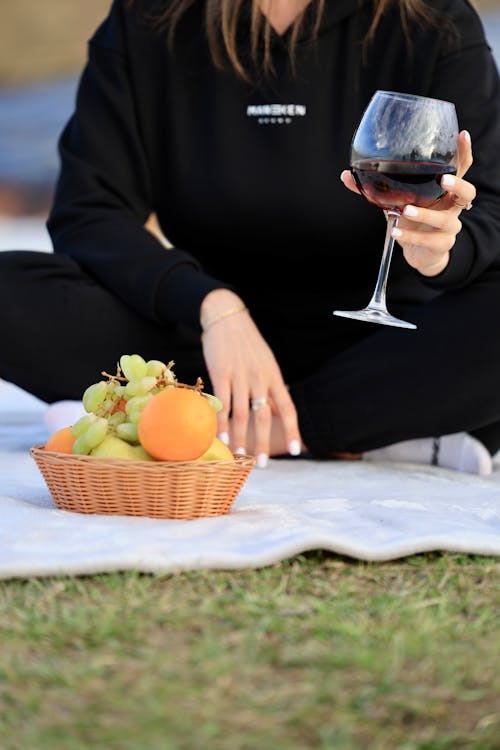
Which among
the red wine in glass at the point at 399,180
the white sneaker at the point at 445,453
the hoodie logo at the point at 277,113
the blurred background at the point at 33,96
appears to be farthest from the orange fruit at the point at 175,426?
the blurred background at the point at 33,96

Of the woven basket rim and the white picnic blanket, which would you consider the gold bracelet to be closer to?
the white picnic blanket

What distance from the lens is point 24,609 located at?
1.17 metres

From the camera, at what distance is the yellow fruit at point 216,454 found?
1.59 m

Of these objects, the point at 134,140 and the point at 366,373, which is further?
the point at 134,140

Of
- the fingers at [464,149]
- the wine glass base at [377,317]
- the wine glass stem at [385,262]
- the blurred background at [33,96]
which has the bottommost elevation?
the blurred background at [33,96]

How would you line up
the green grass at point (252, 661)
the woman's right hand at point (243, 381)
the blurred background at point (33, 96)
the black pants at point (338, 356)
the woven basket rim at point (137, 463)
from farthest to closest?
the blurred background at point (33, 96), the black pants at point (338, 356), the woman's right hand at point (243, 381), the woven basket rim at point (137, 463), the green grass at point (252, 661)

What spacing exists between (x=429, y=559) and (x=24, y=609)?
544 millimetres

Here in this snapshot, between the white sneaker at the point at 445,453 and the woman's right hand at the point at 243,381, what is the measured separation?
13.3 inches

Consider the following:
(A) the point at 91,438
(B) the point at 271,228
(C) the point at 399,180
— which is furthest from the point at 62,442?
(B) the point at 271,228

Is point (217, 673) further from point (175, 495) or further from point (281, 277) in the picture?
point (281, 277)

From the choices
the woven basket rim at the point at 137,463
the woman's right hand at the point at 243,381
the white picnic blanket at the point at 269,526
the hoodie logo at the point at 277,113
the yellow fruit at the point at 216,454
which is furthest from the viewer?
the hoodie logo at the point at 277,113

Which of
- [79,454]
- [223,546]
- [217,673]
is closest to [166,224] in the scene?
[79,454]

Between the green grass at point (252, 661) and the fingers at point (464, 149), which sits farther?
the fingers at point (464, 149)

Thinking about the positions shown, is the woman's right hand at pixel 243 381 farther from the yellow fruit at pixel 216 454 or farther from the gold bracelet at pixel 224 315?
the yellow fruit at pixel 216 454
